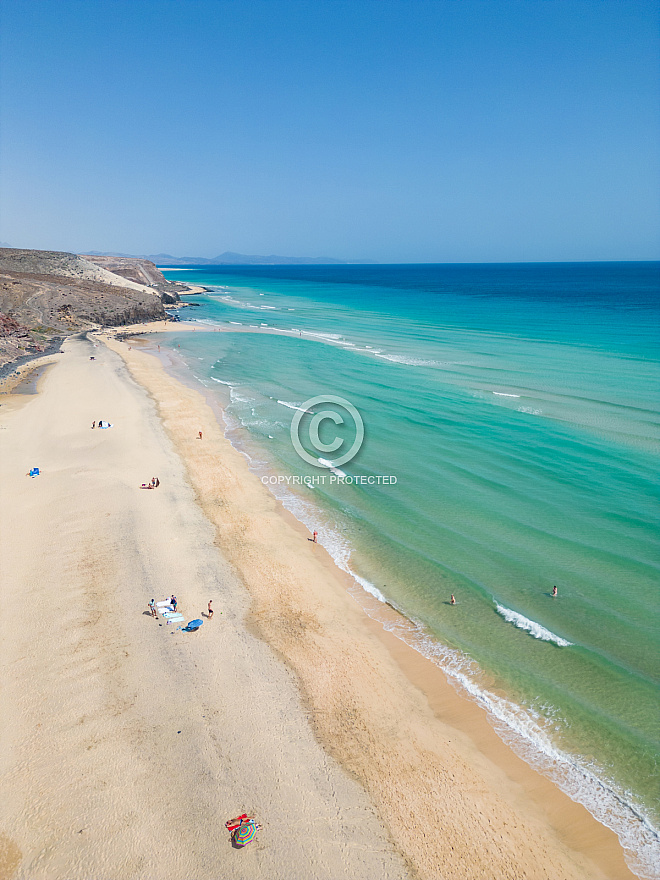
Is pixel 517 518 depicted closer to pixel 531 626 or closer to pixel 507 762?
pixel 531 626

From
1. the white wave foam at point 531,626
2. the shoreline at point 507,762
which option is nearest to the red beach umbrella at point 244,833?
the shoreline at point 507,762

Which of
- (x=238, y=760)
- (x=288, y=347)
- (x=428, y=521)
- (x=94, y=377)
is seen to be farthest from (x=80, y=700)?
(x=288, y=347)

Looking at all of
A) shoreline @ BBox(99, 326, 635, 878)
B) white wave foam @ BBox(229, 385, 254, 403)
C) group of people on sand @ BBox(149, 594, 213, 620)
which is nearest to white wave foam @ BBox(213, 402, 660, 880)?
shoreline @ BBox(99, 326, 635, 878)

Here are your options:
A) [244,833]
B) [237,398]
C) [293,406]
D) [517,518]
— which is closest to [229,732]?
[244,833]

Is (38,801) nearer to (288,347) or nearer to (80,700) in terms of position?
(80,700)

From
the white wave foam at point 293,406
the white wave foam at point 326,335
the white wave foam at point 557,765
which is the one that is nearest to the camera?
the white wave foam at point 557,765

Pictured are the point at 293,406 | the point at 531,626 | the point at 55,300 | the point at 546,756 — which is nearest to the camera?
the point at 546,756

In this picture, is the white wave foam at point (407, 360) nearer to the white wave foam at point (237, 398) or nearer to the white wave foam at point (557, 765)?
the white wave foam at point (237, 398)
